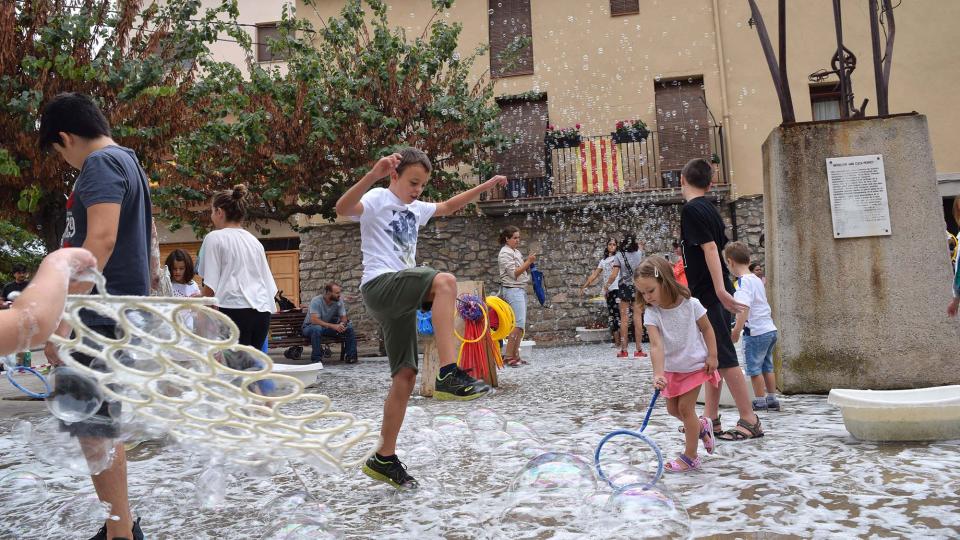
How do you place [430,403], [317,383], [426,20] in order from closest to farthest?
[430,403], [317,383], [426,20]

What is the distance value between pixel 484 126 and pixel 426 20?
457 centimetres

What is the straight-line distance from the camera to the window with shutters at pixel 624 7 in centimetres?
1683

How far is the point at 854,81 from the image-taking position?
16.3 m

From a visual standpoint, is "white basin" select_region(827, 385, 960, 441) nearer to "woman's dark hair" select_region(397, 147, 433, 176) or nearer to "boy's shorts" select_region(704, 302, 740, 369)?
"boy's shorts" select_region(704, 302, 740, 369)

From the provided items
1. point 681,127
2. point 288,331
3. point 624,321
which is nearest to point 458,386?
Result: point 624,321

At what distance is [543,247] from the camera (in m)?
16.8

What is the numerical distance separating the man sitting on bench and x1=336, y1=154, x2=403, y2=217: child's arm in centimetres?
901

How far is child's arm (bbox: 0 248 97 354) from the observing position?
1.35m

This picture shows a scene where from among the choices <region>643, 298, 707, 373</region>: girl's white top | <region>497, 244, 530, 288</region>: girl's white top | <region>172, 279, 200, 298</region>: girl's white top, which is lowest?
<region>643, 298, 707, 373</region>: girl's white top

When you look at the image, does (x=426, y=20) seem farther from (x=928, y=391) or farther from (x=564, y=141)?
(x=928, y=391)

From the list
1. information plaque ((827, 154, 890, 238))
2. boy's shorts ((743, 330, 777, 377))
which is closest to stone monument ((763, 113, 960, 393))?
information plaque ((827, 154, 890, 238))

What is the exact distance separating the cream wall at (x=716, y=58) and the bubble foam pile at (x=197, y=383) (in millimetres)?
15722

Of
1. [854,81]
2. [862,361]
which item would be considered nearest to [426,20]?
[854,81]

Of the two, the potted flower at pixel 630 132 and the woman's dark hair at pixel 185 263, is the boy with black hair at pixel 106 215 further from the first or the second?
the potted flower at pixel 630 132
